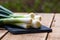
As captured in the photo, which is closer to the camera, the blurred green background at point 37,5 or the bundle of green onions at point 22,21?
the bundle of green onions at point 22,21

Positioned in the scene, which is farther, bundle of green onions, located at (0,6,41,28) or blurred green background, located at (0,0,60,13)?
blurred green background, located at (0,0,60,13)

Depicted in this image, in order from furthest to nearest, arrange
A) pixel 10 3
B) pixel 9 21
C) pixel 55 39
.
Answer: pixel 10 3
pixel 9 21
pixel 55 39

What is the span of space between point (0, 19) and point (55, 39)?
0.40 metres

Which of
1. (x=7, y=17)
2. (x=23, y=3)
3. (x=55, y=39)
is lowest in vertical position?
(x=55, y=39)

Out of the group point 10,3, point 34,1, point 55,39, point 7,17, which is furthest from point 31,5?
point 55,39

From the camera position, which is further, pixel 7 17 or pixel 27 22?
pixel 7 17

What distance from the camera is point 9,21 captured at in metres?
1.21

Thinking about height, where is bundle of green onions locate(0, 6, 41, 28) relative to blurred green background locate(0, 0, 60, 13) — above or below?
below

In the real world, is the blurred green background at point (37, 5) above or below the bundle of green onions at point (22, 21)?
above

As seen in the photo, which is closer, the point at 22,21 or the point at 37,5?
the point at 22,21

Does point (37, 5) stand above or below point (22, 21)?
above

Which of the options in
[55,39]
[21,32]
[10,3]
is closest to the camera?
[55,39]

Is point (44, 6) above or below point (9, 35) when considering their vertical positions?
above

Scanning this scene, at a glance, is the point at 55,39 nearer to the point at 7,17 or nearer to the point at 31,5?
the point at 7,17
